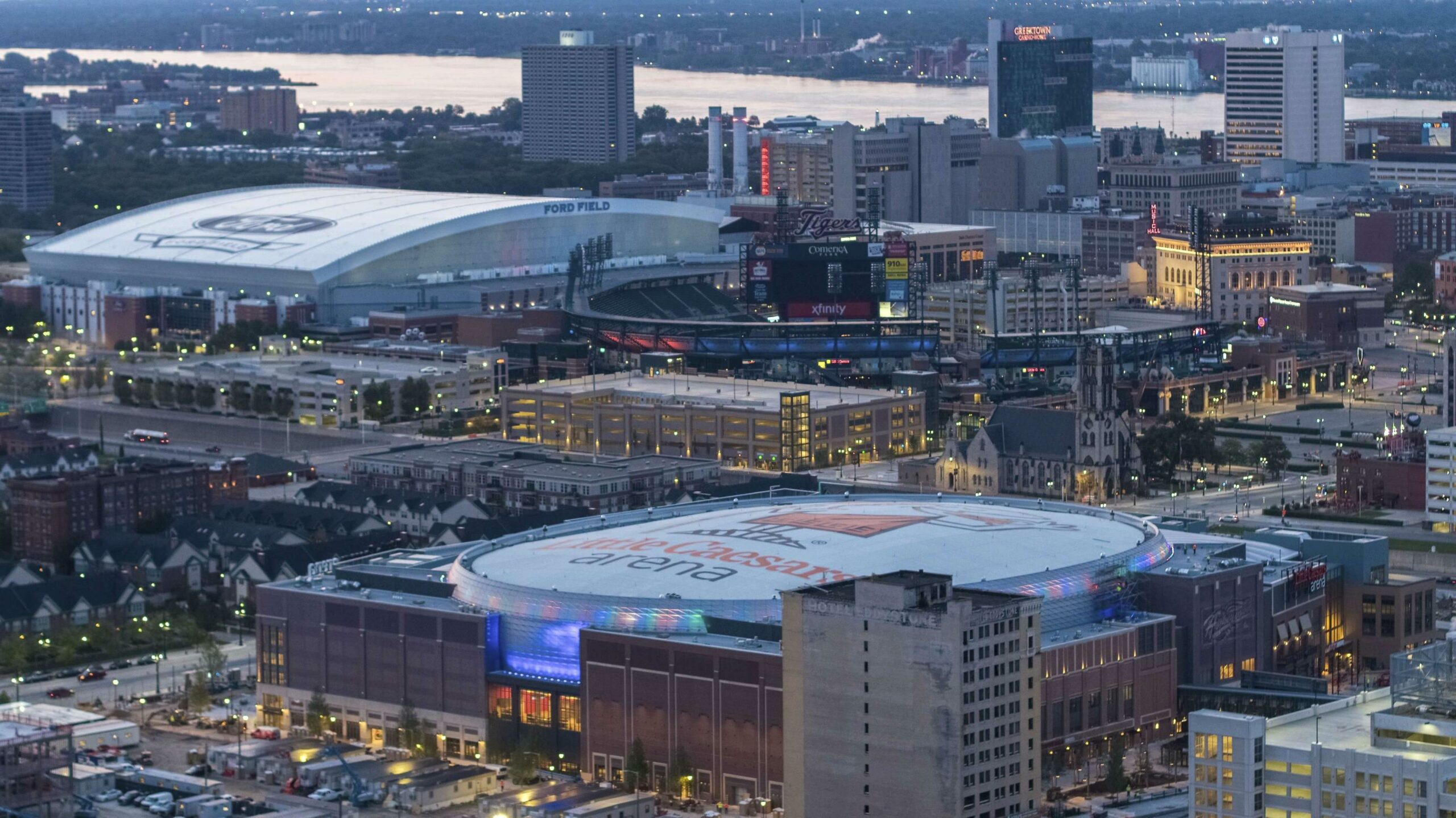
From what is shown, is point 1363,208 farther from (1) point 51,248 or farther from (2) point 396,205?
(1) point 51,248

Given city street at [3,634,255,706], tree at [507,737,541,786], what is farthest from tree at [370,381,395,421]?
tree at [507,737,541,786]

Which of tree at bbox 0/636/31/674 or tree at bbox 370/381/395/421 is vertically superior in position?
tree at bbox 370/381/395/421

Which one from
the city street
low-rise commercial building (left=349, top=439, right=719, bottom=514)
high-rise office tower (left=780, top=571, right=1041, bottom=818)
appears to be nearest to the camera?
high-rise office tower (left=780, top=571, right=1041, bottom=818)

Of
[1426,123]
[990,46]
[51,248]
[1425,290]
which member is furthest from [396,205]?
[1426,123]

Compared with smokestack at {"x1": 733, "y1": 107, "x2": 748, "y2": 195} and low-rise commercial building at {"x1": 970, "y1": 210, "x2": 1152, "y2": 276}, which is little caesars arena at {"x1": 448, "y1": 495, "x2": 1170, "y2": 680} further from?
smokestack at {"x1": 733, "y1": 107, "x2": 748, "y2": 195}

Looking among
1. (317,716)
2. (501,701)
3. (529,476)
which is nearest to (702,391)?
(529,476)
